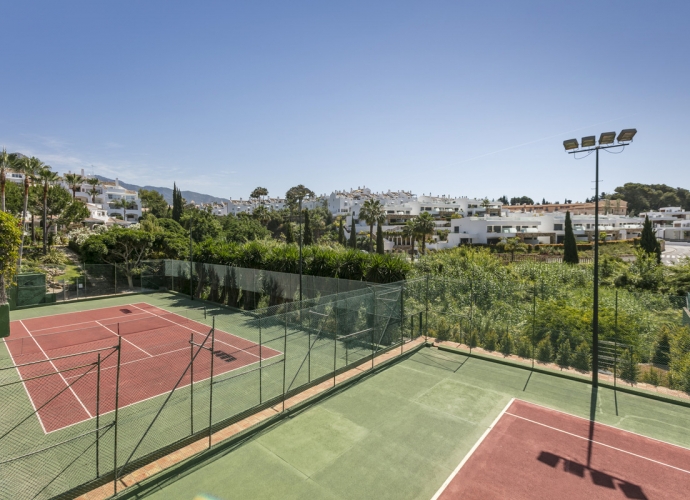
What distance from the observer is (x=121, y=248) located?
3362 cm

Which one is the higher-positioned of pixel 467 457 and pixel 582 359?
pixel 582 359

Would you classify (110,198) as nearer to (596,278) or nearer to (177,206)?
(177,206)

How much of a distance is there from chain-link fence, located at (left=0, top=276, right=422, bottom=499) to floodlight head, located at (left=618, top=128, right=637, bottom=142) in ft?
30.3

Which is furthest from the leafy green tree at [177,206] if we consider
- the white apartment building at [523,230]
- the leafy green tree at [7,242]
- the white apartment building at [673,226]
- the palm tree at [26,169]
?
the white apartment building at [673,226]

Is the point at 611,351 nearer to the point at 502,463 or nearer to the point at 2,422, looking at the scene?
the point at 502,463

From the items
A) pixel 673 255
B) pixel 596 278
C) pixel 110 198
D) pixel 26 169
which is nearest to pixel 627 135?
pixel 596 278

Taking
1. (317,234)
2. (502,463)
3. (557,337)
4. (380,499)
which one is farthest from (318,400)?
(317,234)

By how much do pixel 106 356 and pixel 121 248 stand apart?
27567 mm

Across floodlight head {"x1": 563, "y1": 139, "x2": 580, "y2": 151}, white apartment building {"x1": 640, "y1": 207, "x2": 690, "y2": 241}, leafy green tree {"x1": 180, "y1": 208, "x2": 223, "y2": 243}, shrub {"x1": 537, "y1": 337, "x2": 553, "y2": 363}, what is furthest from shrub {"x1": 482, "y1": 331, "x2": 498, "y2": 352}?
white apartment building {"x1": 640, "y1": 207, "x2": 690, "y2": 241}

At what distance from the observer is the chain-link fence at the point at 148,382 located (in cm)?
830

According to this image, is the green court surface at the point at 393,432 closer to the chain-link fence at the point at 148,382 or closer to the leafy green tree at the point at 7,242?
the chain-link fence at the point at 148,382

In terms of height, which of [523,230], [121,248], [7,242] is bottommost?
[121,248]

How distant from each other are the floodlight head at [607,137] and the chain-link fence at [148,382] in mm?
8844

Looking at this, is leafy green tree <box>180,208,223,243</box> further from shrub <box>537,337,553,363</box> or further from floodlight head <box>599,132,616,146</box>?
floodlight head <box>599,132,616,146</box>
